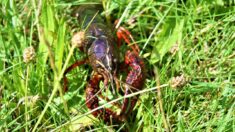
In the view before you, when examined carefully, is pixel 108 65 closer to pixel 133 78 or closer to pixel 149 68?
pixel 133 78

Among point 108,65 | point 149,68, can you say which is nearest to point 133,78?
point 108,65

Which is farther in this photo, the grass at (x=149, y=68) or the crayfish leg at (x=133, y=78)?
the crayfish leg at (x=133, y=78)

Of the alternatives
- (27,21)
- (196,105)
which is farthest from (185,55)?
(27,21)

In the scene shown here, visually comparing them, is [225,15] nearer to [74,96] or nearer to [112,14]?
[112,14]

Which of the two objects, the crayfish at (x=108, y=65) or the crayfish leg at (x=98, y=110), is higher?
the crayfish at (x=108, y=65)
